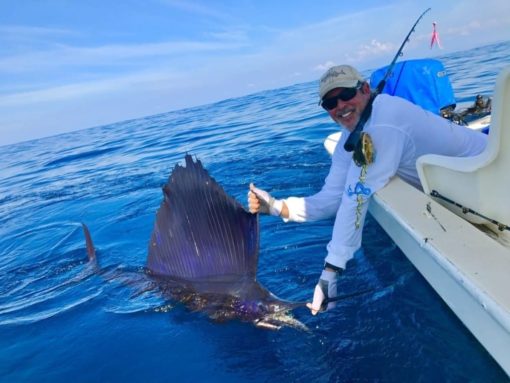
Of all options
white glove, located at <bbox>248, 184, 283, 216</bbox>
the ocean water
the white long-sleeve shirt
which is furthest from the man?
white glove, located at <bbox>248, 184, 283, 216</bbox>

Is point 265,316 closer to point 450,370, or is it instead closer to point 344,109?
point 450,370

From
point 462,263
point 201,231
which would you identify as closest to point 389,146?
point 462,263

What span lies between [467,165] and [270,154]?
18.1 ft

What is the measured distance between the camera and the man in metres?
2.05

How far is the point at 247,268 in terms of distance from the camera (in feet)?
8.20

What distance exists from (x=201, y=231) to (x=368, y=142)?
3.90 feet

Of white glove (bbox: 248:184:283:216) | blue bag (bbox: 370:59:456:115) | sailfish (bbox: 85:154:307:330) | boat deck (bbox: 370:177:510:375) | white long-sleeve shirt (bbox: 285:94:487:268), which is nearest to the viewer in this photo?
boat deck (bbox: 370:177:510:375)

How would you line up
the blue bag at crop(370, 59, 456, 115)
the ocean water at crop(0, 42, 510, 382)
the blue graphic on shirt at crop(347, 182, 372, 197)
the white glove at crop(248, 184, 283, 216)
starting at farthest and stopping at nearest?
the blue bag at crop(370, 59, 456, 115)
the white glove at crop(248, 184, 283, 216)
the blue graphic on shirt at crop(347, 182, 372, 197)
the ocean water at crop(0, 42, 510, 382)

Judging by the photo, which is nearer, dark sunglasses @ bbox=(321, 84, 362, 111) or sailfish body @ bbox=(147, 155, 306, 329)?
dark sunglasses @ bbox=(321, 84, 362, 111)

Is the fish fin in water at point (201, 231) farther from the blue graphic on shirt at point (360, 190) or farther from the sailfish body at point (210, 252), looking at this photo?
the blue graphic on shirt at point (360, 190)

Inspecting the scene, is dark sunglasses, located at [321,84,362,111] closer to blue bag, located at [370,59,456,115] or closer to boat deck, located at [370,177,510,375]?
boat deck, located at [370,177,510,375]

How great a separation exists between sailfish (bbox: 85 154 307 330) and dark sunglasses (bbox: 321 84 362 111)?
30.1 inches

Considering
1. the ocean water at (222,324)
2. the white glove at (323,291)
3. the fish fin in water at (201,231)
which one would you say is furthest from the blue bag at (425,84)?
the white glove at (323,291)

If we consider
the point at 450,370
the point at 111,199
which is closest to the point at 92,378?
the point at 450,370
